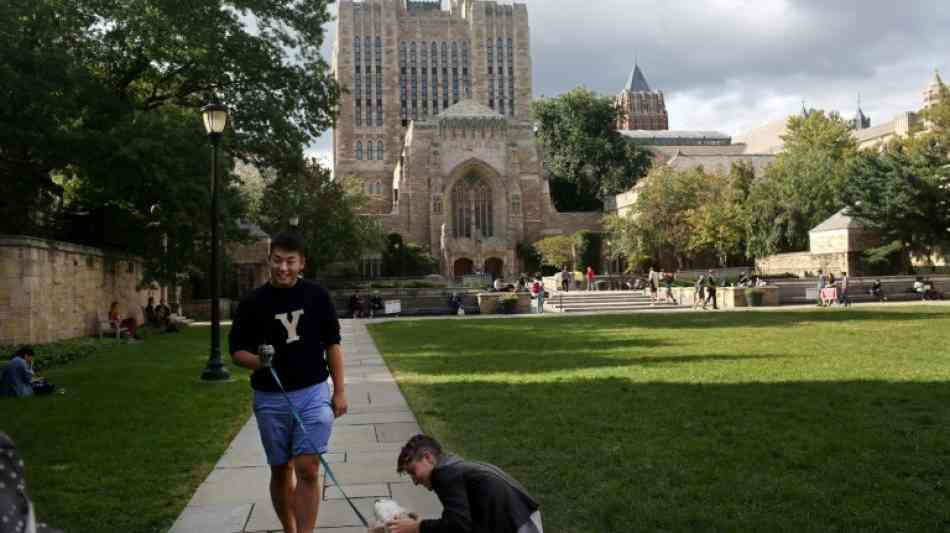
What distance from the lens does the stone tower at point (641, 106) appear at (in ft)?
426

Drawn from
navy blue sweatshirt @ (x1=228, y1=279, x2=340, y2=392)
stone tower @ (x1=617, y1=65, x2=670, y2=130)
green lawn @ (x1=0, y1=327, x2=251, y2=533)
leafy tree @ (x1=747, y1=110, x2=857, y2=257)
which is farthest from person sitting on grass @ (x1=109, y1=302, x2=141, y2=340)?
stone tower @ (x1=617, y1=65, x2=670, y2=130)

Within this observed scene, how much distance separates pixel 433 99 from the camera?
287 ft

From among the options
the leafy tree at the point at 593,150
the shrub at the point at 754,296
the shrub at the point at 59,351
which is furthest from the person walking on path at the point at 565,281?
the leafy tree at the point at 593,150

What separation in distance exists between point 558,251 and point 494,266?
9343 millimetres

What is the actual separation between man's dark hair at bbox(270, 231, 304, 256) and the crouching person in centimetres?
141

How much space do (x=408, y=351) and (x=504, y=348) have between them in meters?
2.03

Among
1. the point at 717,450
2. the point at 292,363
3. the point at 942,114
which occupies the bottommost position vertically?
the point at 717,450

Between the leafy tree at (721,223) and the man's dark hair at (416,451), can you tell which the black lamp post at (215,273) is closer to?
the man's dark hair at (416,451)

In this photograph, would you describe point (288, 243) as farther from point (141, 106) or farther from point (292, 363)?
point (141, 106)

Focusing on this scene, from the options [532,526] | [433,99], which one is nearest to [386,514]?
[532,526]

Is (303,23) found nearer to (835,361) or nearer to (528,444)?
(835,361)

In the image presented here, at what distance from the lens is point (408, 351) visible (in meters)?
16.5

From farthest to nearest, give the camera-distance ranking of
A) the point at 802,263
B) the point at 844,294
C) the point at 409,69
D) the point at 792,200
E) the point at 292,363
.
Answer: the point at 409,69, the point at 792,200, the point at 802,263, the point at 844,294, the point at 292,363

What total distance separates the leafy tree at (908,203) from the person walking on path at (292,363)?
137ft
